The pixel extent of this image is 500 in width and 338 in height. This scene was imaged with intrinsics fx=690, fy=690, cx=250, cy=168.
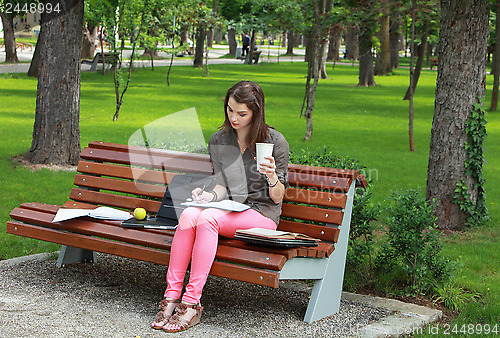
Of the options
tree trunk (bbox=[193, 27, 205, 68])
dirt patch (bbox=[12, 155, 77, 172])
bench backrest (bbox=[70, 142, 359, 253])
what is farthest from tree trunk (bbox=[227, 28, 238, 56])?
bench backrest (bbox=[70, 142, 359, 253])

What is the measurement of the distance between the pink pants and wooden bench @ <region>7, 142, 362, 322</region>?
0.25 feet

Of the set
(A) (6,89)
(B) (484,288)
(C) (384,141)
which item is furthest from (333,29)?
(A) (6,89)

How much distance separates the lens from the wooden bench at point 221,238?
13.0 ft

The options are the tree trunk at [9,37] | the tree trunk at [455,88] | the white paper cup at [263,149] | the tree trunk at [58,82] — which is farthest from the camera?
the tree trunk at [9,37]

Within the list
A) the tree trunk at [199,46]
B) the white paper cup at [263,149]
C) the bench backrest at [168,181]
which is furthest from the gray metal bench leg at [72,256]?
the tree trunk at [199,46]

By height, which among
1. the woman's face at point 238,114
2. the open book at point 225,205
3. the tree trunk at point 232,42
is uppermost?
the tree trunk at point 232,42

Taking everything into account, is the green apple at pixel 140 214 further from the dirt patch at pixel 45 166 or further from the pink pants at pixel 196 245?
the dirt patch at pixel 45 166

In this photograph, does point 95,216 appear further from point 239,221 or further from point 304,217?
point 304,217

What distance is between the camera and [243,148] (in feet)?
14.9

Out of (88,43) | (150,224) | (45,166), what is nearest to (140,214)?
(150,224)

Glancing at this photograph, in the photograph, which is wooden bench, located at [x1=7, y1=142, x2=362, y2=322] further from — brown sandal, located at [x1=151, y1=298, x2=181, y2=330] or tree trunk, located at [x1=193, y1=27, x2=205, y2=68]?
tree trunk, located at [x1=193, y1=27, x2=205, y2=68]

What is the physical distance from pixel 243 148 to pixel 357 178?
81 centimetres

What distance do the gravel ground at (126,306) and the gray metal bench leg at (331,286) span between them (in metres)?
0.06

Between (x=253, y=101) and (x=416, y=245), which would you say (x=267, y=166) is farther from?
(x=416, y=245)
